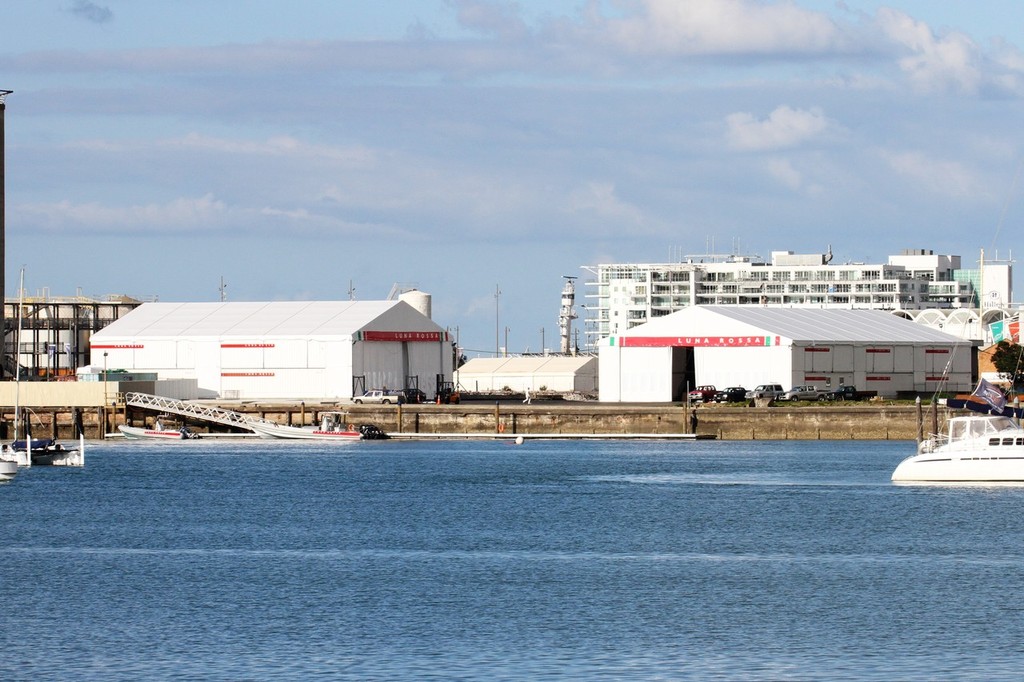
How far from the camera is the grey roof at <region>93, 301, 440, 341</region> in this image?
11500 cm

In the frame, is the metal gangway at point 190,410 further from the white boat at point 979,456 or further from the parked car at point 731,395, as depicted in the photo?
the white boat at point 979,456

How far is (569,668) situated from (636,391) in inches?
3286

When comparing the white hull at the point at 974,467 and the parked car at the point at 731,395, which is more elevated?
the parked car at the point at 731,395

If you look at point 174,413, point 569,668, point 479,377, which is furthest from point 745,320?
point 569,668

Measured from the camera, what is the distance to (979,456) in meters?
66.1

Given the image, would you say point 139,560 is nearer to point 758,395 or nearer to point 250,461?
point 250,461

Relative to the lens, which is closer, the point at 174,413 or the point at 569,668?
the point at 569,668

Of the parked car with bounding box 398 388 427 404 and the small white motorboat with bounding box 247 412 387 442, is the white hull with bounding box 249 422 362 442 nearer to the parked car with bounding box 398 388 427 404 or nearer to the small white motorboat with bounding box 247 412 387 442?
the small white motorboat with bounding box 247 412 387 442

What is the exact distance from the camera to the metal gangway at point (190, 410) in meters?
107

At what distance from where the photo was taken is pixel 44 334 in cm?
14838

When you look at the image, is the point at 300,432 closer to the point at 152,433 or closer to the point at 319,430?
the point at 319,430

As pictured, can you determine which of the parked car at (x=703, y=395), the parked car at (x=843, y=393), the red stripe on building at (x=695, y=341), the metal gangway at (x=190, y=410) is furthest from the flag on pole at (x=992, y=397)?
the metal gangway at (x=190, y=410)

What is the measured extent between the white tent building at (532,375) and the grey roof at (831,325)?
3147cm

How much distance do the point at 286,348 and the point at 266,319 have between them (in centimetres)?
530
